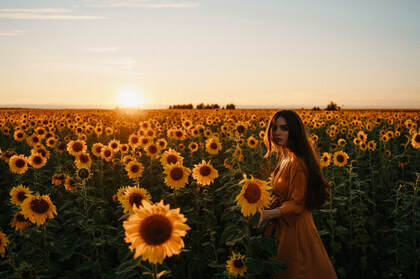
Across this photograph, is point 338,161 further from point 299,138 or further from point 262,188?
point 262,188

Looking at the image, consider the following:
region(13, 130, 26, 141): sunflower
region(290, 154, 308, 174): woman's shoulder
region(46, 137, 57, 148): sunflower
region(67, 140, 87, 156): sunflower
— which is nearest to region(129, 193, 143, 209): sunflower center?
region(290, 154, 308, 174): woman's shoulder

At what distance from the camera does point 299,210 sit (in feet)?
10.1

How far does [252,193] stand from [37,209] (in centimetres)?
245

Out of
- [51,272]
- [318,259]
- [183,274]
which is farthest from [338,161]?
[51,272]

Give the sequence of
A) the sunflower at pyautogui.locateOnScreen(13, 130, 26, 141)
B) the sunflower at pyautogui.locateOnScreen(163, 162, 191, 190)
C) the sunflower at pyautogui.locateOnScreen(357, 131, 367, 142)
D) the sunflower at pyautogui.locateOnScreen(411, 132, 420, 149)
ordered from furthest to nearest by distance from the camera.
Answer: the sunflower at pyautogui.locateOnScreen(13, 130, 26, 141) → the sunflower at pyautogui.locateOnScreen(357, 131, 367, 142) → the sunflower at pyautogui.locateOnScreen(411, 132, 420, 149) → the sunflower at pyautogui.locateOnScreen(163, 162, 191, 190)

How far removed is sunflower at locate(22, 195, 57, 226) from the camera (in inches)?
128

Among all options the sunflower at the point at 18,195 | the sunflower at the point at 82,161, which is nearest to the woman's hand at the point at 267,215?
the sunflower at the point at 18,195

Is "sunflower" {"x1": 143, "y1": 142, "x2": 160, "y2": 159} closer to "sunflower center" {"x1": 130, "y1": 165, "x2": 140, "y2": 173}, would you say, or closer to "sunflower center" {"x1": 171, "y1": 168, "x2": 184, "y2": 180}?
"sunflower center" {"x1": 130, "y1": 165, "x2": 140, "y2": 173}

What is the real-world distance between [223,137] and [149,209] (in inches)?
325

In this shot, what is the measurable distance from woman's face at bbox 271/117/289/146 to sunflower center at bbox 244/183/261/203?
3.19 ft

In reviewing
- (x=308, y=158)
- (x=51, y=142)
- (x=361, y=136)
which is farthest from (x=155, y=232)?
(x=361, y=136)

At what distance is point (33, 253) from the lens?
336 cm

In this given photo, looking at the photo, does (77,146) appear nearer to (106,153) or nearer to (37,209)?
(106,153)

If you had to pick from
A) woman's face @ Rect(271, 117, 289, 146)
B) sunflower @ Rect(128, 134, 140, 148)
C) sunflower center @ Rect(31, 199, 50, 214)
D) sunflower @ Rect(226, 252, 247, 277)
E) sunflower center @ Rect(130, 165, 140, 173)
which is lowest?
sunflower @ Rect(226, 252, 247, 277)
